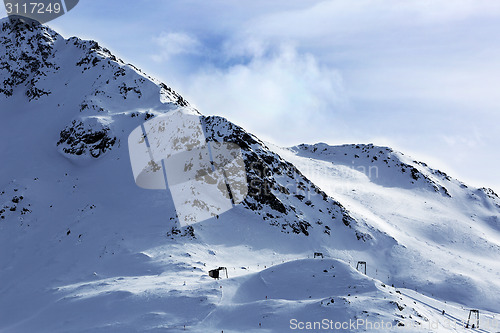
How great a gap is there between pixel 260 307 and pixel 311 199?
33147 millimetres

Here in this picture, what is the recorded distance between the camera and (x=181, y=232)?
49.9 m

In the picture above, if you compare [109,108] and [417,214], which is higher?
[109,108]

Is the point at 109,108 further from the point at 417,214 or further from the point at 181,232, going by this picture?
the point at 417,214

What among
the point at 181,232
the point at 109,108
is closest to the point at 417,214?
the point at 181,232

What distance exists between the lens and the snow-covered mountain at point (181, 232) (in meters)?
34.5

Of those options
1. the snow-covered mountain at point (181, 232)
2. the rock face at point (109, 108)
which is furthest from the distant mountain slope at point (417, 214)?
the rock face at point (109, 108)

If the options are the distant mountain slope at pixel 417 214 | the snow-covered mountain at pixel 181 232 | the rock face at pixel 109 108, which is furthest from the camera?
the rock face at pixel 109 108

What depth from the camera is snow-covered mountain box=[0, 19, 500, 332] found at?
34.5 metres

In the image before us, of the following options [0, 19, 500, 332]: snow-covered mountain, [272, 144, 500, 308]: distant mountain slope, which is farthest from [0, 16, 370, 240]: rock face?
[272, 144, 500, 308]: distant mountain slope

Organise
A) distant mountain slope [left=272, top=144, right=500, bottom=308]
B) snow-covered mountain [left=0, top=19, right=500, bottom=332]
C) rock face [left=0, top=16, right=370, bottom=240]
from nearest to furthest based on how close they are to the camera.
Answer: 1. snow-covered mountain [left=0, top=19, right=500, bottom=332]
2. distant mountain slope [left=272, top=144, right=500, bottom=308]
3. rock face [left=0, top=16, right=370, bottom=240]

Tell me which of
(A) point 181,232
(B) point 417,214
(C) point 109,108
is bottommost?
(A) point 181,232

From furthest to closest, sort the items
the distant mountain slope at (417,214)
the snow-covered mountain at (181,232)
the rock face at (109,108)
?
1. the rock face at (109,108)
2. the distant mountain slope at (417,214)
3. the snow-covered mountain at (181,232)

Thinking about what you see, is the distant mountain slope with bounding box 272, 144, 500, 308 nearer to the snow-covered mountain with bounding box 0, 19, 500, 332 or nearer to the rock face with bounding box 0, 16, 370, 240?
the snow-covered mountain with bounding box 0, 19, 500, 332

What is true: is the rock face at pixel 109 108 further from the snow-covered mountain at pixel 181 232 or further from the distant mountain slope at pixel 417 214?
the distant mountain slope at pixel 417 214
